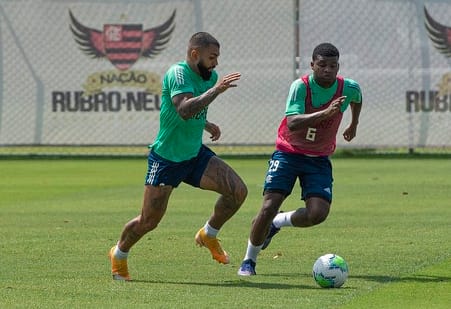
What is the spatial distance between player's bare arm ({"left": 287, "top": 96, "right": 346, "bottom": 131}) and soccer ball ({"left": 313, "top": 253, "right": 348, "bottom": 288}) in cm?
114

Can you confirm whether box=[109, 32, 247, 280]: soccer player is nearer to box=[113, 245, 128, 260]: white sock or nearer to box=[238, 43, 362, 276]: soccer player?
box=[113, 245, 128, 260]: white sock

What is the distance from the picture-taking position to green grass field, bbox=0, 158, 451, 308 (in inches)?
366

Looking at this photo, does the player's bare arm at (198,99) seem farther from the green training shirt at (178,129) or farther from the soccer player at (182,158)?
the green training shirt at (178,129)

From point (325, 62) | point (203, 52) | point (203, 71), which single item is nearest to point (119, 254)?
point (203, 71)

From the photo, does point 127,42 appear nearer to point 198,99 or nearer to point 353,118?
point 353,118

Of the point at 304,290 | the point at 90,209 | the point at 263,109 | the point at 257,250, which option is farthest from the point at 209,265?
the point at 263,109

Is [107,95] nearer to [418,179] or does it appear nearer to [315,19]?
[315,19]

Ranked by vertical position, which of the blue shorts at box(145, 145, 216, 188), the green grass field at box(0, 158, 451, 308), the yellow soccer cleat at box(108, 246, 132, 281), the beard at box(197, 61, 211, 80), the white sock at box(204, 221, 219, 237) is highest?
the beard at box(197, 61, 211, 80)

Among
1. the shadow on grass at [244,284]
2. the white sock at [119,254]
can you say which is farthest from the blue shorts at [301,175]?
the white sock at [119,254]

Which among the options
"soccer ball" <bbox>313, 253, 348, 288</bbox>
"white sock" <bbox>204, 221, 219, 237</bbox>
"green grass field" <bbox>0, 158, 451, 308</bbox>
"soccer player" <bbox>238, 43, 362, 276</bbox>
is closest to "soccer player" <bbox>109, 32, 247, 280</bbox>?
"white sock" <bbox>204, 221, 219, 237</bbox>

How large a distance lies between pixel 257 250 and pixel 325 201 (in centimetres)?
69

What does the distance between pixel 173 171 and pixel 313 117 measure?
1195 mm

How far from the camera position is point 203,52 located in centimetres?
1027

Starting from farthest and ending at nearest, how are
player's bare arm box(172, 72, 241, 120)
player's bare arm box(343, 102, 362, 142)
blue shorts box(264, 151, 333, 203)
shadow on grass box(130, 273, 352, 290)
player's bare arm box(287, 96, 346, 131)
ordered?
player's bare arm box(343, 102, 362, 142), blue shorts box(264, 151, 333, 203), player's bare arm box(287, 96, 346, 131), shadow on grass box(130, 273, 352, 290), player's bare arm box(172, 72, 241, 120)
